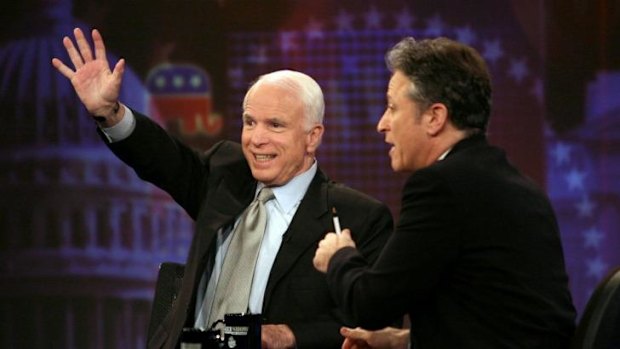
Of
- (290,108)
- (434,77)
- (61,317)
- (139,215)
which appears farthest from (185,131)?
(434,77)

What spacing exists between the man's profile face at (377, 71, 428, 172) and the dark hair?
0.9 inches

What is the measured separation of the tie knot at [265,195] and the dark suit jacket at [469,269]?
30.7 inches

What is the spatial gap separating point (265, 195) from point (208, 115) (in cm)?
167

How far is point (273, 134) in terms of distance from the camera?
294 cm

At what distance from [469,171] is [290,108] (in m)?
0.89

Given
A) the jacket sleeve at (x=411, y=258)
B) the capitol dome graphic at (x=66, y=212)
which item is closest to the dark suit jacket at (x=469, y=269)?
the jacket sleeve at (x=411, y=258)

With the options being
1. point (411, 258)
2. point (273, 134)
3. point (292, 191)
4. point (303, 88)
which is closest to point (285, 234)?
point (292, 191)

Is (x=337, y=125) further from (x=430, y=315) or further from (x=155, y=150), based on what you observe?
(x=430, y=315)

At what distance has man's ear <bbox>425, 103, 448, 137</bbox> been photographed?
2271mm

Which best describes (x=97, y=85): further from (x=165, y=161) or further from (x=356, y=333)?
(x=356, y=333)

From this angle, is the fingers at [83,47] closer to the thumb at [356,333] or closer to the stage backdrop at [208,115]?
the thumb at [356,333]

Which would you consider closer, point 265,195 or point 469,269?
point 469,269

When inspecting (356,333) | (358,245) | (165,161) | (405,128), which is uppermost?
(405,128)

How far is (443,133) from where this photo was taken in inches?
90.0
